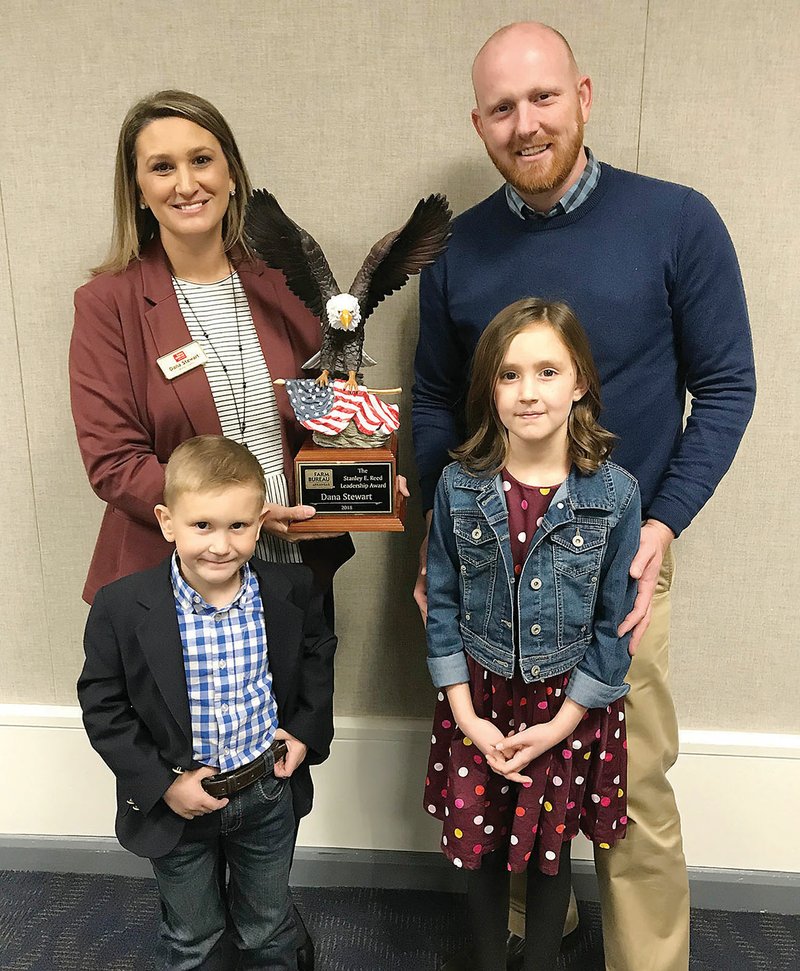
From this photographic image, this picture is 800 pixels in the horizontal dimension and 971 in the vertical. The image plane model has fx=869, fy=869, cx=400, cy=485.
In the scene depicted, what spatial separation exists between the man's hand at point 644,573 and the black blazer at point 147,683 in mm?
569

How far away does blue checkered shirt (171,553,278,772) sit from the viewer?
4.65ft

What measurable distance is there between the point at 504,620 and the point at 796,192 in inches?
43.5

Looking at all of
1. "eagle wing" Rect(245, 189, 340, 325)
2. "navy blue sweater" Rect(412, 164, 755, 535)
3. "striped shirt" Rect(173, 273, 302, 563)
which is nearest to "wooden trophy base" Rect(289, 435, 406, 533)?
"striped shirt" Rect(173, 273, 302, 563)

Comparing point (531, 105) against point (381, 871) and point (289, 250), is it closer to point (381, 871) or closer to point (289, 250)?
point (289, 250)

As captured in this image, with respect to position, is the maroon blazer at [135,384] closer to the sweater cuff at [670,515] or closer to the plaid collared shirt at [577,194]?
the plaid collared shirt at [577,194]

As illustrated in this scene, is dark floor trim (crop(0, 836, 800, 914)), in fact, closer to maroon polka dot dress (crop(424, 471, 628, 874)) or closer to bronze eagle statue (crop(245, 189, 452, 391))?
maroon polka dot dress (crop(424, 471, 628, 874))

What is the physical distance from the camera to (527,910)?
1.59 m

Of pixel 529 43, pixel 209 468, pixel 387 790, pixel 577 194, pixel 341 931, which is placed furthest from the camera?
pixel 387 790

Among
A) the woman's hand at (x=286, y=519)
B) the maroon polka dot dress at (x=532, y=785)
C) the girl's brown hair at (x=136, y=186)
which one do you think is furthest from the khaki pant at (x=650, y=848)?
the girl's brown hair at (x=136, y=186)

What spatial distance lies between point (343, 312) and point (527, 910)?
1.13 metres

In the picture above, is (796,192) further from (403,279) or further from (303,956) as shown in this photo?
(303,956)

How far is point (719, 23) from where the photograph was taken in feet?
5.64

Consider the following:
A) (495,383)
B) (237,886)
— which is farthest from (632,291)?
(237,886)

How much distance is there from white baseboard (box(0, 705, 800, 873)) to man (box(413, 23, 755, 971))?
0.48 metres
